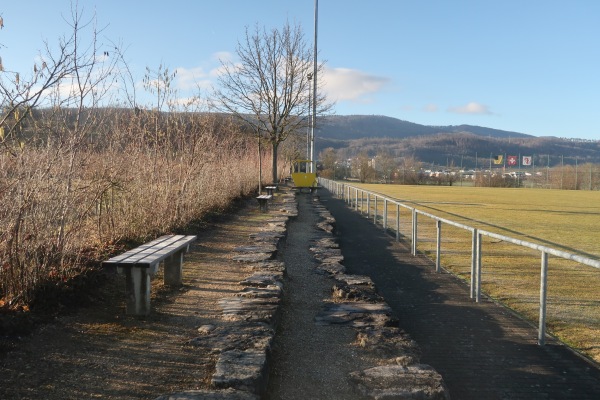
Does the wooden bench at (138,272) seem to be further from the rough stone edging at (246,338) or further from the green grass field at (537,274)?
the green grass field at (537,274)

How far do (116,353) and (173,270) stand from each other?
2365 millimetres

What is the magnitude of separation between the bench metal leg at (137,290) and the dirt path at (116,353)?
8 cm

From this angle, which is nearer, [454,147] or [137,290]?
[137,290]

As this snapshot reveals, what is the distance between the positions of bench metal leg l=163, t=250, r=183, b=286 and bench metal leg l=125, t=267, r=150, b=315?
54.3 inches

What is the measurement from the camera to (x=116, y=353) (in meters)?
4.13

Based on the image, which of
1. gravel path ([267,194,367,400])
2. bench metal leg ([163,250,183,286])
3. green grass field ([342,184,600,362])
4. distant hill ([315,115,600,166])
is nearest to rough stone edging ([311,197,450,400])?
gravel path ([267,194,367,400])

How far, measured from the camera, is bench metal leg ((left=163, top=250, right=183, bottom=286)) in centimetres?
646

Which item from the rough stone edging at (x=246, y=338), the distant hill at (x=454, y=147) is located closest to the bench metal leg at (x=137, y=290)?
the rough stone edging at (x=246, y=338)

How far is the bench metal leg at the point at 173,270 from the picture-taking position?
646cm

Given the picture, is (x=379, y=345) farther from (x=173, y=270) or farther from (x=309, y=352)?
(x=173, y=270)

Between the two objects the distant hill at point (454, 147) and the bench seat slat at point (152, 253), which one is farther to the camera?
the distant hill at point (454, 147)

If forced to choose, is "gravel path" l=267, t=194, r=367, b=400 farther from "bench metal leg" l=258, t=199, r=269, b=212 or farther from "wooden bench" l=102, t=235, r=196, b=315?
"bench metal leg" l=258, t=199, r=269, b=212

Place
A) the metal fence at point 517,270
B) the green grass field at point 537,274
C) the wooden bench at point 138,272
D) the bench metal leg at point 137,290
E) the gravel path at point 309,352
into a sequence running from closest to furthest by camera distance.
A: the gravel path at point 309,352, the wooden bench at point 138,272, the bench metal leg at point 137,290, the metal fence at point 517,270, the green grass field at point 537,274

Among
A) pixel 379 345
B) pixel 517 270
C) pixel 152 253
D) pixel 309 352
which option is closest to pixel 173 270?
pixel 152 253
